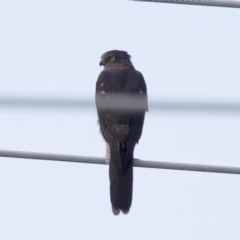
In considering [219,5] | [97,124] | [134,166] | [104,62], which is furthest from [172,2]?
[104,62]

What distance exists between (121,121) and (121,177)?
22.2 inches

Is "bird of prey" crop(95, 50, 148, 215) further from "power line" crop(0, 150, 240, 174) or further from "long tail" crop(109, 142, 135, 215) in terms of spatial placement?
"power line" crop(0, 150, 240, 174)

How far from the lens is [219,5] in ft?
19.8

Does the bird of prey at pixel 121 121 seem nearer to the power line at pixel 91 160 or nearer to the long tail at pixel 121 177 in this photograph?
the long tail at pixel 121 177

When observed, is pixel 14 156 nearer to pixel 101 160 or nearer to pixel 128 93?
pixel 101 160

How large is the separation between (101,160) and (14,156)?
0.76 metres

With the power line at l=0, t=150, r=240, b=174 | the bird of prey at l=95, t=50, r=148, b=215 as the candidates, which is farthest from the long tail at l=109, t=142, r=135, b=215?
the power line at l=0, t=150, r=240, b=174

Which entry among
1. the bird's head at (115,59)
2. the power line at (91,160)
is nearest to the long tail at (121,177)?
the power line at (91,160)

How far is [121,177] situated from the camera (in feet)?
26.9

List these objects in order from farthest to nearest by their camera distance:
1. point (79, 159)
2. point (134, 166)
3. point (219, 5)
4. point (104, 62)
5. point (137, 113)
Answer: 1. point (104, 62)
2. point (137, 113)
3. point (134, 166)
4. point (79, 159)
5. point (219, 5)

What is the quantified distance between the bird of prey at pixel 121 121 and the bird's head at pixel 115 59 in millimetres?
899

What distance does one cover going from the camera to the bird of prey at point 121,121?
8172 mm

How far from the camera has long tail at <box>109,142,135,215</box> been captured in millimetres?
8156

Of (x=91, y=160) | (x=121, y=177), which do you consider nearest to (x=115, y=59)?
(x=121, y=177)
